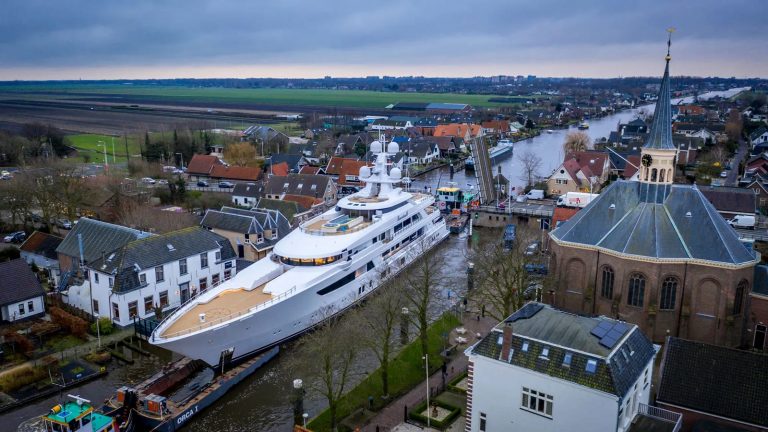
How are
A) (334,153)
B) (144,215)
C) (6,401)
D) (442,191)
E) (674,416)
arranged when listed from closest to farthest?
(674,416) → (6,401) → (144,215) → (442,191) → (334,153)

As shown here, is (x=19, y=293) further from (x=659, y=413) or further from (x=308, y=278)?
Answer: (x=659, y=413)

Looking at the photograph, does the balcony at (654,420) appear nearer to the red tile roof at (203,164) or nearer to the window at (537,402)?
the window at (537,402)

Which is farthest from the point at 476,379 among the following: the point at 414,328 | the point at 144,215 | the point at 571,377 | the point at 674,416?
the point at 144,215

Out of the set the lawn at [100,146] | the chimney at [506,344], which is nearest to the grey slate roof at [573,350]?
the chimney at [506,344]

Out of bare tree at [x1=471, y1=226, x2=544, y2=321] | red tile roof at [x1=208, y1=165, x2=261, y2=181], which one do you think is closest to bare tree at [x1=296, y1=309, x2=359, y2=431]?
bare tree at [x1=471, y1=226, x2=544, y2=321]

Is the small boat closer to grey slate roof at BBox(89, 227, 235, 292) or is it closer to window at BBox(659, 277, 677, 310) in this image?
grey slate roof at BBox(89, 227, 235, 292)

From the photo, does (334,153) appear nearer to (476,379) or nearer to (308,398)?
(308,398)
